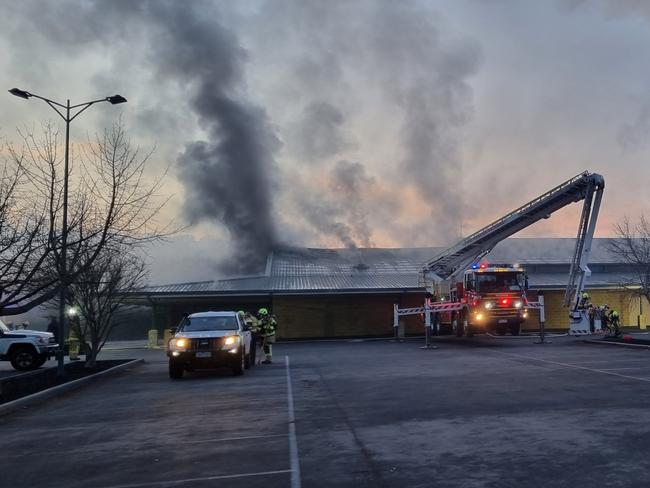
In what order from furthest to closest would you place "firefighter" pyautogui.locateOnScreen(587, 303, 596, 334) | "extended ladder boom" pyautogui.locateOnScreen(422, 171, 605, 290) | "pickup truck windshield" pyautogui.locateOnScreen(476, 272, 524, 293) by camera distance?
"firefighter" pyautogui.locateOnScreen(587, 303, 596, 334)
"pickup truck windshield" pyautogui.locateOnScreen(476, 272, 524, 293)
"extended ladder boom" pyautogui.locateOnScreen(422, 171, 605, 290)

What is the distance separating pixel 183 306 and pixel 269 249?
24.8 feet

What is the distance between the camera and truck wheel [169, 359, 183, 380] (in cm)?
1468

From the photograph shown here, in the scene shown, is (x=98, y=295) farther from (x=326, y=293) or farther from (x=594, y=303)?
(x=594, y=303)

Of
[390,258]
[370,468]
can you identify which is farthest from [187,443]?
[390,258]

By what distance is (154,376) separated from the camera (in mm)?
16234

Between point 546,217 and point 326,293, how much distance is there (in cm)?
1458

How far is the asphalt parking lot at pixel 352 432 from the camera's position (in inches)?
223

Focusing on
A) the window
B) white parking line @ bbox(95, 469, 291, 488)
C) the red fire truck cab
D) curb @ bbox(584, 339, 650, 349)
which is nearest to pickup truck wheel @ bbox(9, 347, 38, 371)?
the window

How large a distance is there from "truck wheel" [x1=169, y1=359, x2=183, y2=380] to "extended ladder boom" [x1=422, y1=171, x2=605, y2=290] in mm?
14297

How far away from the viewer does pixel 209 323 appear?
15.7 m

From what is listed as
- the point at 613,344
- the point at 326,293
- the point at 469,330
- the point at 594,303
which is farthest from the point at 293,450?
the point at 594,303

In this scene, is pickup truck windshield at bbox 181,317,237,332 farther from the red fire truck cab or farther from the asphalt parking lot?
the red fire truck cab

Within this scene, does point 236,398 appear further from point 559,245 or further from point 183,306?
point 559,245

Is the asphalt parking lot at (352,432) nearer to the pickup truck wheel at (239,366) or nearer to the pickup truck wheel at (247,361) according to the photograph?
the pickup truck wheel at (239,366)
